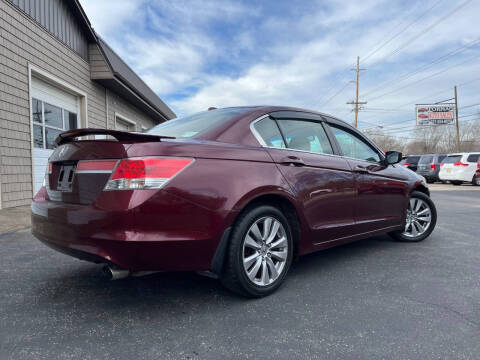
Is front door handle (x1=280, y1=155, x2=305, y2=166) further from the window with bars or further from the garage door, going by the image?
the window with bars

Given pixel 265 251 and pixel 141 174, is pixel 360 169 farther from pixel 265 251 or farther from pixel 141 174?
pixel 141 174

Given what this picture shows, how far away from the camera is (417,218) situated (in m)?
4.45

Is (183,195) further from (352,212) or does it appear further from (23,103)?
(23,103)

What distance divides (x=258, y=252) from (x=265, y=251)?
74 mm

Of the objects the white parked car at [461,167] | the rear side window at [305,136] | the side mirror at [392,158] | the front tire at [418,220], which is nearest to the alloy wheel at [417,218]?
the front tire at [418,220]

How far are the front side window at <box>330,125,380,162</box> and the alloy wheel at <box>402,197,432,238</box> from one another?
96 centimetres

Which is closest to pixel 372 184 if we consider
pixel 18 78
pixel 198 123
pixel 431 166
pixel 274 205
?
pixel 274 205

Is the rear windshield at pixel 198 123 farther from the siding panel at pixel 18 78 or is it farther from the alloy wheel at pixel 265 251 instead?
the siding panel at pixel 18 78

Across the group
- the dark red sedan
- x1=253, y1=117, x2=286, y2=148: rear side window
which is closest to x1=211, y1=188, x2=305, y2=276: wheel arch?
the dark red sedan

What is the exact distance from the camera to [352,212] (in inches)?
132

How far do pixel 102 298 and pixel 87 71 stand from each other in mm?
8630

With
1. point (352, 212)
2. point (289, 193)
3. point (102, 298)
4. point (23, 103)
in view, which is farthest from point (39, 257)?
point (23, 103)

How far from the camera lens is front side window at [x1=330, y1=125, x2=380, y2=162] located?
3533 mm

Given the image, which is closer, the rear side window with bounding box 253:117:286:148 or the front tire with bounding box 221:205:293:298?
the front tire with bounding box 221:205:293:298
